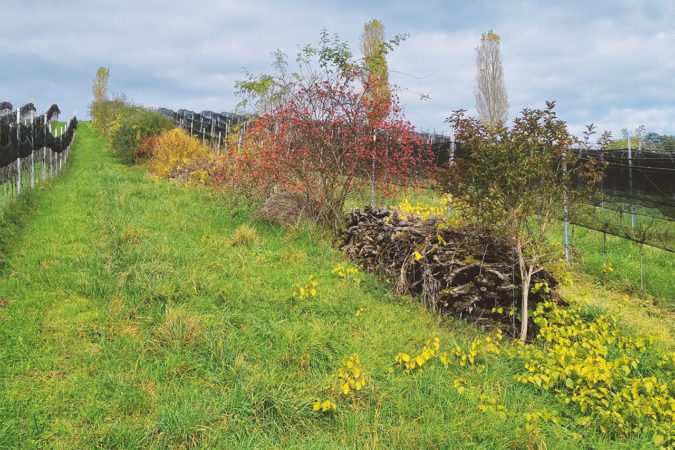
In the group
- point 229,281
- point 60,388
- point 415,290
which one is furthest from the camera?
point 415,290

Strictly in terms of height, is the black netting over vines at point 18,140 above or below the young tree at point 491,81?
below

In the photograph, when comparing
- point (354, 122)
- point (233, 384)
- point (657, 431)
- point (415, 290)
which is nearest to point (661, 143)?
point (354, 122)

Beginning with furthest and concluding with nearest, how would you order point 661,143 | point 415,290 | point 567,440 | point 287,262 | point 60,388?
point 661,143 < point 287,262 < point 415,290 < point 60,388 < point 567,440

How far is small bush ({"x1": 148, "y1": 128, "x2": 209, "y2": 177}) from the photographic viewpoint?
13.7 metres

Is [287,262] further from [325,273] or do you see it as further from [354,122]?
[354,122]

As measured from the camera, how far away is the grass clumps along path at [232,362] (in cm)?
257

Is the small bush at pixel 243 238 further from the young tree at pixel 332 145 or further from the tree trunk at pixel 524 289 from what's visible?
the tree trunk at pixel 524 289

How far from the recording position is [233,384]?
2.94 meters

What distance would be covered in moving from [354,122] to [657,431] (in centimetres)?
562

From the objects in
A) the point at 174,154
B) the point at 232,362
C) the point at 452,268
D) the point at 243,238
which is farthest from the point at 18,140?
the point at 452,268

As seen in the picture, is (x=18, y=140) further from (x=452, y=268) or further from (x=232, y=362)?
(x=452, y=268)

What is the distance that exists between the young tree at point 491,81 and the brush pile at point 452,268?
17708 millimetres

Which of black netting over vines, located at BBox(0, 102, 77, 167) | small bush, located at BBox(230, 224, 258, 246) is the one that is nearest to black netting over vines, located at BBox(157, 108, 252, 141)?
black netting over vines, located at BBox(0, 102, 77, 167)

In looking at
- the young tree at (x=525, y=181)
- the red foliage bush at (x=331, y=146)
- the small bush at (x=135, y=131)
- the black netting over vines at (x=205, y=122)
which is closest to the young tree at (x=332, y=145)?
the red foliage bush at (x=331, y=146)
